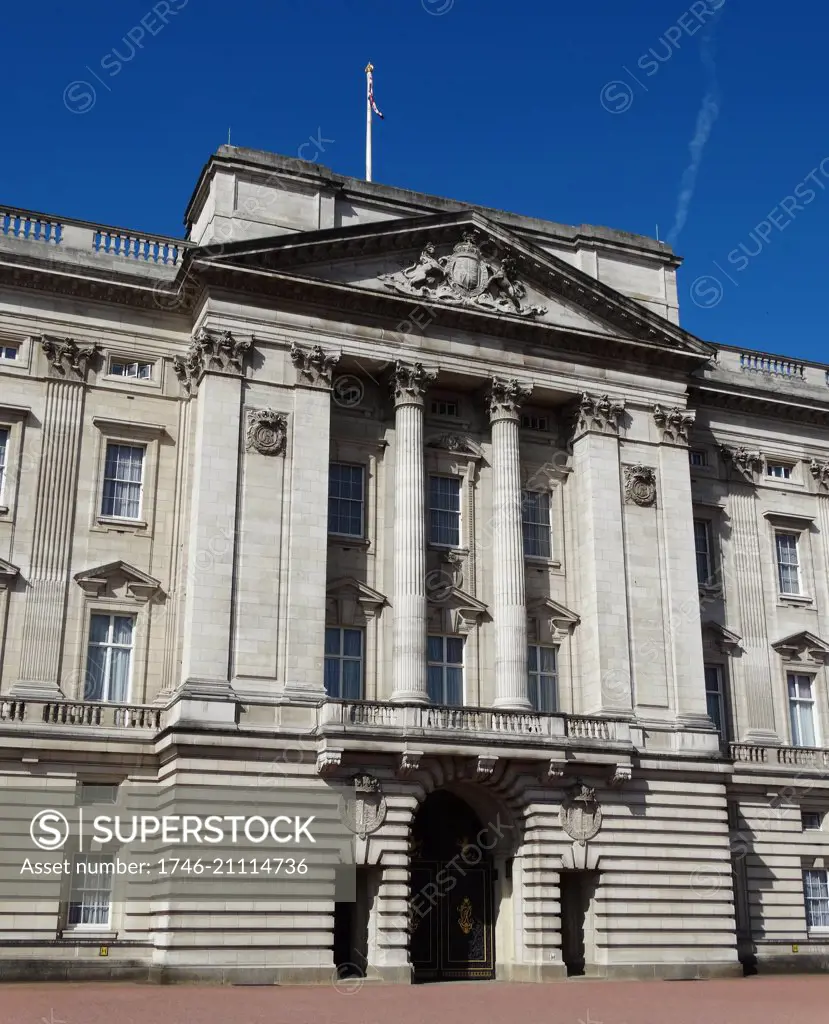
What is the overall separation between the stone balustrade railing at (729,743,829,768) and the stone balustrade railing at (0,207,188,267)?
23.9 m

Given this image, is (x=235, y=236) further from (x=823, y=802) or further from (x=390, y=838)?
(x=823, y=802)

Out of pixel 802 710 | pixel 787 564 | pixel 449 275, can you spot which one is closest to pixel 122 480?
pixel 449 275

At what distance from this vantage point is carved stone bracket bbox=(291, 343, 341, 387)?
120 feet

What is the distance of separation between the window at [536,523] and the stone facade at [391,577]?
0.52 ft

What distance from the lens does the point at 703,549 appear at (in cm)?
4353

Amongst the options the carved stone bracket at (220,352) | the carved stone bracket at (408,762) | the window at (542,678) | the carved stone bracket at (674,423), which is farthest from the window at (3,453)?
the carved stone bracket at (674,423)

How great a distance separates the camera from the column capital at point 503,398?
38.8 m

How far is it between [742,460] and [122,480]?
71.9 ft

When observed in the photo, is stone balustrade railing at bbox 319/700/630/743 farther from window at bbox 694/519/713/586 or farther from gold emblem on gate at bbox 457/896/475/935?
window at bbox 694/519/713/586

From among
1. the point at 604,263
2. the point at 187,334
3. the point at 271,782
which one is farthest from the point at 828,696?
Result: the point at 187,334

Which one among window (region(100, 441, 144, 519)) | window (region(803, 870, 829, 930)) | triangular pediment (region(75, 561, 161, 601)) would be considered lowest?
window (region(803, 870, 829, 930))

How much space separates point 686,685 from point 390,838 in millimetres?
11053

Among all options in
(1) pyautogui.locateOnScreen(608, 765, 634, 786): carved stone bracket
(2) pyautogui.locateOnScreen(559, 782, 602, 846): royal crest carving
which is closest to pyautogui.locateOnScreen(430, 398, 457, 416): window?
(1) pyautogui.locateOnScreen(608, 765, 634, 786): carved stone bracket

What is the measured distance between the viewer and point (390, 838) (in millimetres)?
32469
